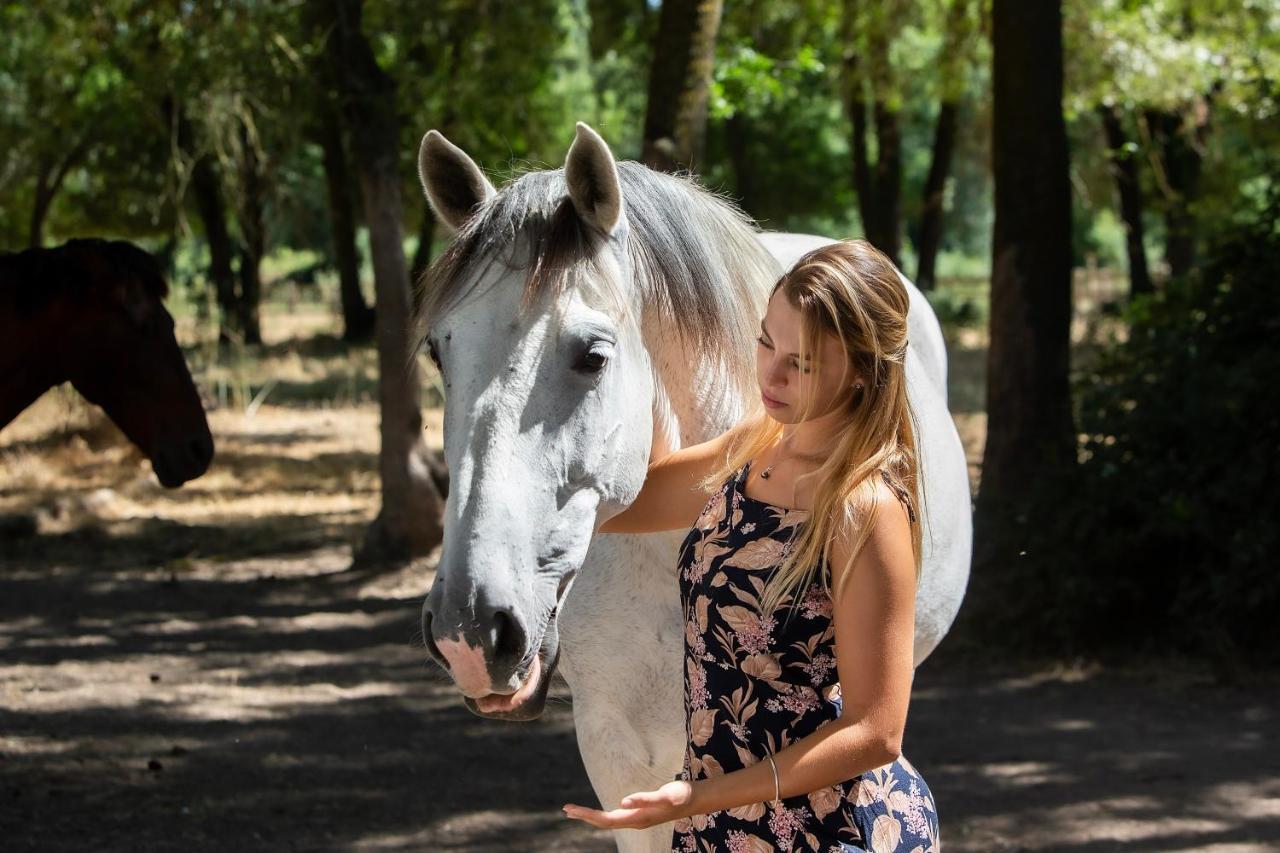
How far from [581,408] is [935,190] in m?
21.8

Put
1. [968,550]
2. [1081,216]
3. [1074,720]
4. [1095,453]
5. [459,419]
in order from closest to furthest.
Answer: [459,419] → [968,550] → [1074,720] → [1095,453] → [1081,216]

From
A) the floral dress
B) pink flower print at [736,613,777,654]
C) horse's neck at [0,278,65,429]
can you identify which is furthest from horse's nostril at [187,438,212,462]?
pink flower print at [736,613,777,654]

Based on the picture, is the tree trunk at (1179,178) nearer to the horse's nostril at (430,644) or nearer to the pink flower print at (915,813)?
the pink flower print at (915,813)

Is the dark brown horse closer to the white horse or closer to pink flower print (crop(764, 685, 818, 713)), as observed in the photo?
the white horse

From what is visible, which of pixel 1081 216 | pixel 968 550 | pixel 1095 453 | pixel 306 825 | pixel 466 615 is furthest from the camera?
pixel 1081 216

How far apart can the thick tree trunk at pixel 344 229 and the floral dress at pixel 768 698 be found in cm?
1728

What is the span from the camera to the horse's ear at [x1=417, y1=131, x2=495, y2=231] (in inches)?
84.7

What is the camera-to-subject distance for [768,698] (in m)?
1.85

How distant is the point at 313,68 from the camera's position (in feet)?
36.0

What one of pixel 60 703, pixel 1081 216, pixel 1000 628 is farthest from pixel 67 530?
pixel 1081 216

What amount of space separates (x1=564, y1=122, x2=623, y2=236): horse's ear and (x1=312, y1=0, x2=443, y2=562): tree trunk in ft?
20.9

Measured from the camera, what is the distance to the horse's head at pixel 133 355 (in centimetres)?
484

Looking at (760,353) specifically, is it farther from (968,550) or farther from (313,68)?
(313,68)

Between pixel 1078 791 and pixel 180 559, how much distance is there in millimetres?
6604
